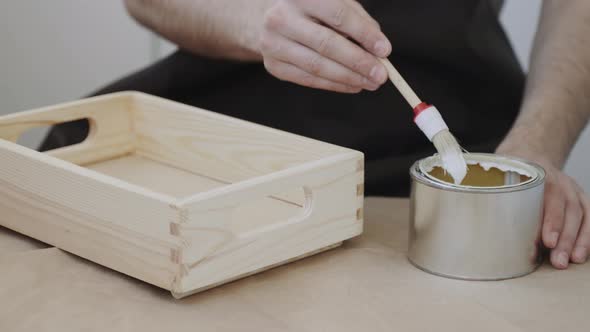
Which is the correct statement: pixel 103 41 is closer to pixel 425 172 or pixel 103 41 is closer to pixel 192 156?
pixel 192 156

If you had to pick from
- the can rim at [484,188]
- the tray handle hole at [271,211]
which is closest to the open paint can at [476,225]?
the can rim at [484,188]

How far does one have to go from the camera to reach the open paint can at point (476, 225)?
2.54ft

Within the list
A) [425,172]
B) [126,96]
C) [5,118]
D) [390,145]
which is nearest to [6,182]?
[5,118]

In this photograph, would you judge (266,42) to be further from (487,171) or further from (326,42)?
(487,171)

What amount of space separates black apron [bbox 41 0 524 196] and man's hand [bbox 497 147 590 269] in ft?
1.12

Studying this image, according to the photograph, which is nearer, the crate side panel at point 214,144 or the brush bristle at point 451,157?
the brush bristle at point 451,157

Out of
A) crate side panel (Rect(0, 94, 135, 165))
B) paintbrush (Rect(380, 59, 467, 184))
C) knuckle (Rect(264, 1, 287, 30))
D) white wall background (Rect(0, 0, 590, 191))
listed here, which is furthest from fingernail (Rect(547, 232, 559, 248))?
white wall background (Rect(0, 0, 590, 191))

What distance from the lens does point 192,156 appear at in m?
1.04

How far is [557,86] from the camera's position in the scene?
117 centimetres

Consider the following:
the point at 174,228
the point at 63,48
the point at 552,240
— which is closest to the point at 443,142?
the point at 552,240

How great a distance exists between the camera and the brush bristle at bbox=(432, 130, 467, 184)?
819 millimetres

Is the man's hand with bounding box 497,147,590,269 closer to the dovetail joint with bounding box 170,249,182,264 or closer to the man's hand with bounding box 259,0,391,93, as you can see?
the man's hand with bounding box 259,0,391,93

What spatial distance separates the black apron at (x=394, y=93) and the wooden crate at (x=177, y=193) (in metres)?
0.22

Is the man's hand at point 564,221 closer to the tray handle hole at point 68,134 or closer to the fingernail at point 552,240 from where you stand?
the fingernail at point 552,240
